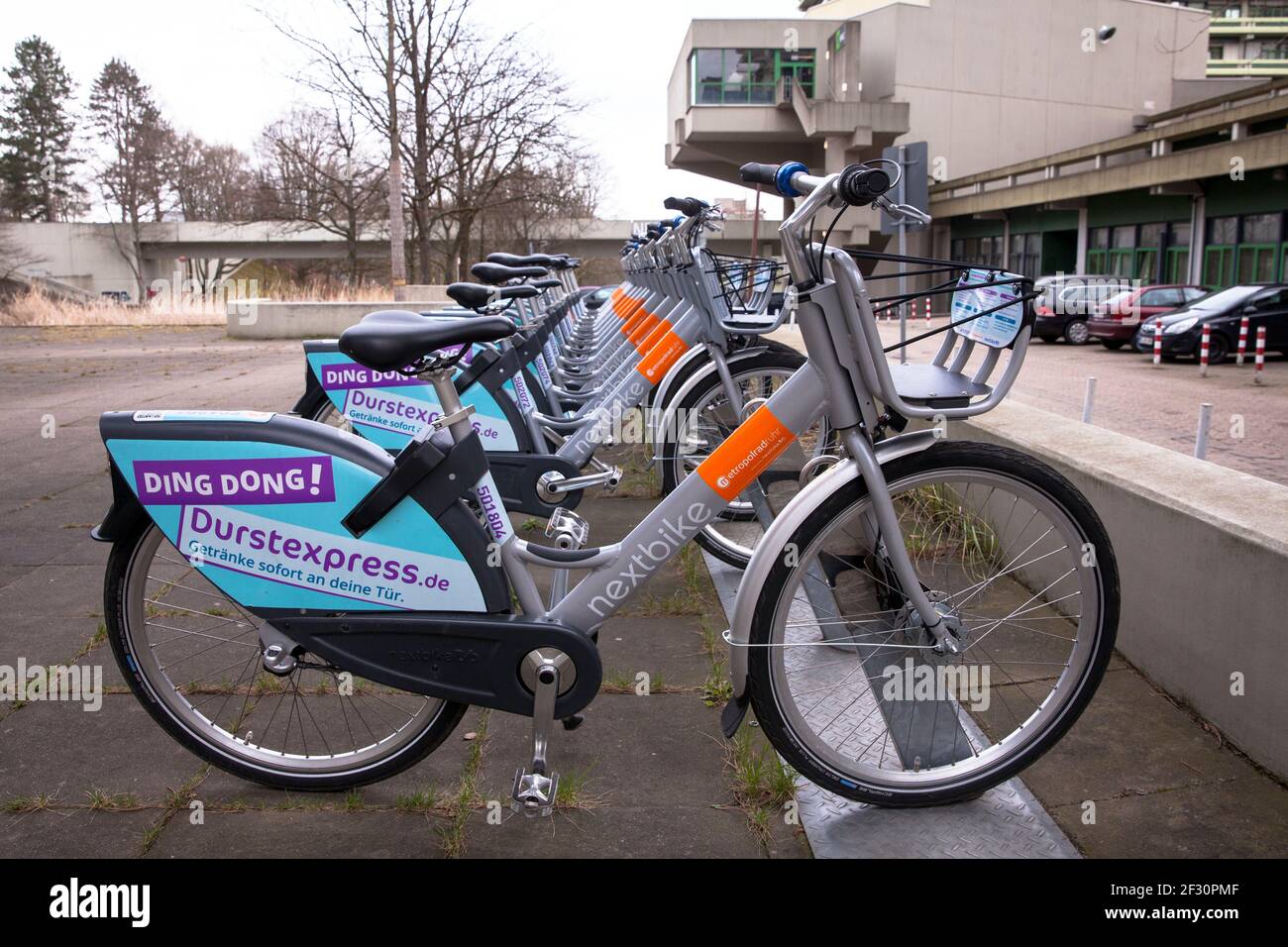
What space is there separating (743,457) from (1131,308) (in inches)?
903

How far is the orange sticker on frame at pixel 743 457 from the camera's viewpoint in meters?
2.65

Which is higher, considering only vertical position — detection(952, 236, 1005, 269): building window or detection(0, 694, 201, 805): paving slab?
detection(952, 236, 1005, 269): building window

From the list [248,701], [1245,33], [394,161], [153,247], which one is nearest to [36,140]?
[153,247]

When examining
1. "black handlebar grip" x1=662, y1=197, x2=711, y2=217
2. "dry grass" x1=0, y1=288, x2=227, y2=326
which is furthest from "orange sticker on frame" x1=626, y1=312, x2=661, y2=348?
"dry grass" x1=0, y1=288, x2=227, y2=326

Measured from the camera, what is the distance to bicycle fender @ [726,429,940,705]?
98.7 inches

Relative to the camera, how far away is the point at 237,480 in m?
2.59

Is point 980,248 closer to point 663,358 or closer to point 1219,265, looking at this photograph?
point 1219,265

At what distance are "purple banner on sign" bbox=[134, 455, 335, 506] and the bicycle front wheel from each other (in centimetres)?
106

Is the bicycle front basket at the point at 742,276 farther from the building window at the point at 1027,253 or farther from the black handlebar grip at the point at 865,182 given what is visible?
the building window at the point at 1027,253

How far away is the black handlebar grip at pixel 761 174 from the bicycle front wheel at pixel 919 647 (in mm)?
766

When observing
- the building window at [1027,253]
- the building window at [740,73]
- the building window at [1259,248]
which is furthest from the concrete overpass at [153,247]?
the building window at [1259,248]

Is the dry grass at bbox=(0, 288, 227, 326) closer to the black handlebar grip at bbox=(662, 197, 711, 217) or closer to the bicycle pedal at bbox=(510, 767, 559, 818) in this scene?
the black handlebar grip at bbox=(662, 197, 711, 217)
